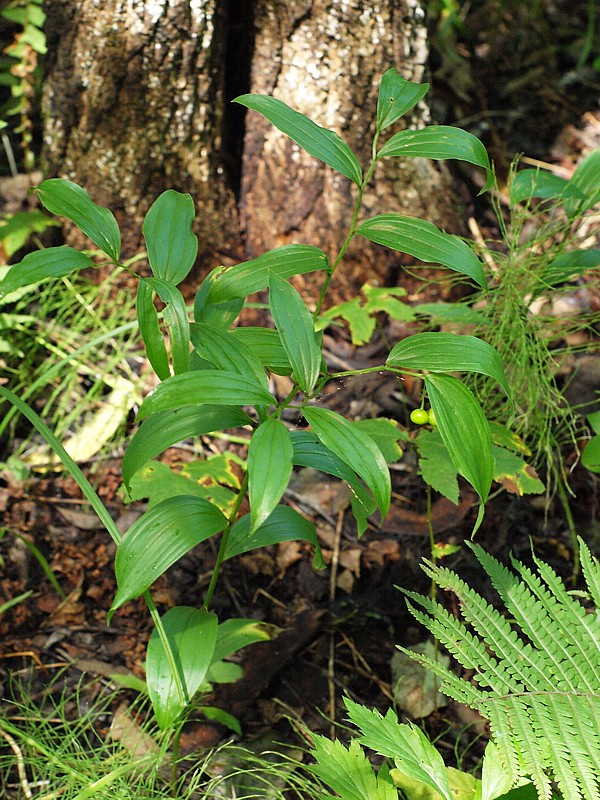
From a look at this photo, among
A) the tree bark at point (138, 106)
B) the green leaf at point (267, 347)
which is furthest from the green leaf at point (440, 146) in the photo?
the tree bark at point (138, 106)

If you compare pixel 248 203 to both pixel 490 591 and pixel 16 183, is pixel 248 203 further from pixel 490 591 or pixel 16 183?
pixel 490 591

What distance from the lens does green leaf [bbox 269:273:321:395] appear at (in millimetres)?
1109

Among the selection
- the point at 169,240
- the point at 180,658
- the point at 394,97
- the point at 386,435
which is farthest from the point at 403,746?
the point at 394,97

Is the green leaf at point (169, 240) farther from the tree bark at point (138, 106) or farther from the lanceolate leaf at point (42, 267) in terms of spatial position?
the tree bark at point (138, 106)

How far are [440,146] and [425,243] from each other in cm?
16

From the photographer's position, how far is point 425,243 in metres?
1.22

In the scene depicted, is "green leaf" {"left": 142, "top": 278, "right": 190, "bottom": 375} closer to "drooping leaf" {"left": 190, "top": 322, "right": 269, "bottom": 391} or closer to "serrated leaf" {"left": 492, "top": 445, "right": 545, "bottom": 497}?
"drooping leaf" {"left": 190, "top": 322, "right": 269, "bottom": 391}

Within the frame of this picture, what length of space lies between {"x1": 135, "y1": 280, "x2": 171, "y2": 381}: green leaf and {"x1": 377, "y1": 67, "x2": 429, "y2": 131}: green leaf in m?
0.48

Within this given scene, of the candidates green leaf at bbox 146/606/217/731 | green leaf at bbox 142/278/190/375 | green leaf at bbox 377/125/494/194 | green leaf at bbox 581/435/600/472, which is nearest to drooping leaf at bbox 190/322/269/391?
green leaf at bbox 142/278/190/375

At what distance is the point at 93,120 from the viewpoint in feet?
7.41

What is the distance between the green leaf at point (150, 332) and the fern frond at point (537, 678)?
534 mm

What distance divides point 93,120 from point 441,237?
149cm

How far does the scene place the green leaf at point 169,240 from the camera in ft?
4.09

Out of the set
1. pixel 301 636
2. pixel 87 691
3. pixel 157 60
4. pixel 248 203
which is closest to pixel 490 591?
pixel 301 636
